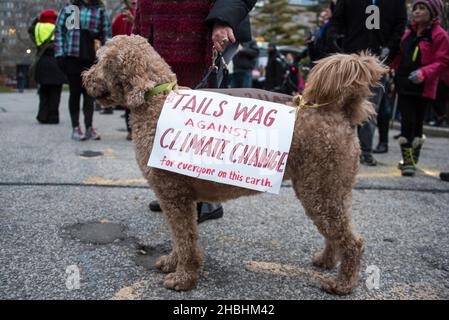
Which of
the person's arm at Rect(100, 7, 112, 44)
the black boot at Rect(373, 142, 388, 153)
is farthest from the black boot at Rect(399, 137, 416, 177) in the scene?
the person's arm at Rect(100, 7, 112, 44)

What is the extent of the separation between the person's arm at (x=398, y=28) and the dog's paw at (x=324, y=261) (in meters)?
4.03

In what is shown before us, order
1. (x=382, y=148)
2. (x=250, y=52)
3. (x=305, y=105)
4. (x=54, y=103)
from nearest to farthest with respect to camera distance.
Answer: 1. (x=305, y=105)
2. (x=382, y=148)
3. (x=54, y=103)
4. (x=250, y=52)

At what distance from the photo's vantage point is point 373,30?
5.75 metres

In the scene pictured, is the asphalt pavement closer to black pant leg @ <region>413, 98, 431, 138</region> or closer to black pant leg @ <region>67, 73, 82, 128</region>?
black pant leg @ <region>413, 98, 431, 138</region>

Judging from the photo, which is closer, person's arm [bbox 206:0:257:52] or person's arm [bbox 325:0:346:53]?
person's arm [bbox 206:0:257:52]

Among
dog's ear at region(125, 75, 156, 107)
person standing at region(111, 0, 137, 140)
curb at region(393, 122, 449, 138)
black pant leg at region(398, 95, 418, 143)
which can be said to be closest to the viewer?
dog's ear at region(125, 75, 156, 107)

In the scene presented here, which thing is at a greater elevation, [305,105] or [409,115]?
[305,105]

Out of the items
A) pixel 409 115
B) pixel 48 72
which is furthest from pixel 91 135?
pixel 409 115

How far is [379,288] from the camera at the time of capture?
2.72 m

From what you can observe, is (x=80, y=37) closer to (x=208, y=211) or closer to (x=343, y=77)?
(x=208, y=211)

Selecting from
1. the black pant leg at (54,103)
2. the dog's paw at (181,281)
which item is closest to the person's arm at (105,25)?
the black pant leg at (54,103)

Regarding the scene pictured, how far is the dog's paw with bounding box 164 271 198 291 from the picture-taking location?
2.59m

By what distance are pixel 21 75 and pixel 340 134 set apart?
112 ft

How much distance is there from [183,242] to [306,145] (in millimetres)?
976
